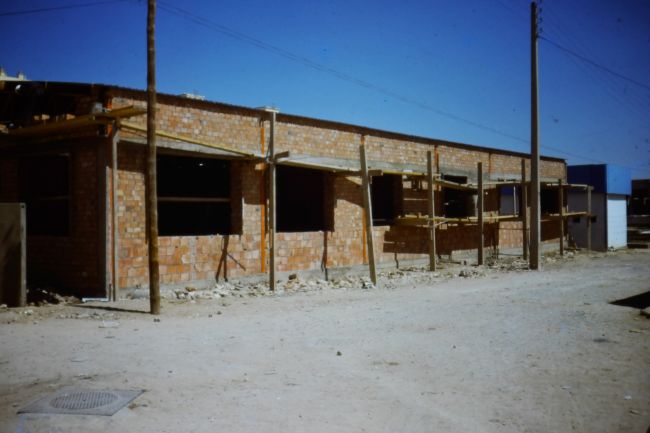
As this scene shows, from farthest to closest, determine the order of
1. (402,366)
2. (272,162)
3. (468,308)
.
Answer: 1. (272,162)
2. (468,308)
3. (402,366)

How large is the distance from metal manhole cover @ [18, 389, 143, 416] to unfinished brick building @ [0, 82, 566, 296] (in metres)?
5.34

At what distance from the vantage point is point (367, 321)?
8047mm

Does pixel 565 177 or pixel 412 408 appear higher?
pixel 565 177

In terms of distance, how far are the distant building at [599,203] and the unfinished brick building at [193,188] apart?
11671mm

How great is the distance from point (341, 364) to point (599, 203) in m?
25.3

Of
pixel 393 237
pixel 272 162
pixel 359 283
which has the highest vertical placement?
pixel 272 162

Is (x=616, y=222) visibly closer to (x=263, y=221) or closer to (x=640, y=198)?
(x=640, y=198)

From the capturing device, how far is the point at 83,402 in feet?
13.9

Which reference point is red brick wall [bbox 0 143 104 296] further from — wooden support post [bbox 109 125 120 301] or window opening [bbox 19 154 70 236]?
window opening [bbox 19 154 70 236]

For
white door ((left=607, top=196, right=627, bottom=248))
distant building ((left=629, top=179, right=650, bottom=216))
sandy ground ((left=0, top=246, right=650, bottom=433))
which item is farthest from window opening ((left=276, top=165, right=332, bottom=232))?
distant building ((left=629, top=179, right=650, bottom=216))

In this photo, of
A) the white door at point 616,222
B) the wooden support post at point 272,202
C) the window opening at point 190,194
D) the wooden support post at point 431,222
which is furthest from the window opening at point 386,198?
the white door at point 616,222

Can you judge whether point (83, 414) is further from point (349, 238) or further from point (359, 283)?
point (349, 238)

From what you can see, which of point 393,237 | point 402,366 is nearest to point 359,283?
point 393,237

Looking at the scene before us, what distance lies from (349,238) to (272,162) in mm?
4063
